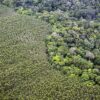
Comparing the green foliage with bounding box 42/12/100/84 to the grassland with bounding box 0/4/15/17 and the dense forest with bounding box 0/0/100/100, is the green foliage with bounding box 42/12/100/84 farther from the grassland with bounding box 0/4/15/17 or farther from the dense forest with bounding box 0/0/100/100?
the grassland with bounding box 0/4/15/17

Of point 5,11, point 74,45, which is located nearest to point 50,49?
point 74,45

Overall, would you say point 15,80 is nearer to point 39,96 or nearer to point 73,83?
point 39,96

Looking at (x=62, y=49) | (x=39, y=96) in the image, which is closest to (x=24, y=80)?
(x=39, y=96)

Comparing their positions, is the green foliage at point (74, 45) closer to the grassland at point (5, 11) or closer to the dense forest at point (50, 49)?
the dense forest at point (50, 49)

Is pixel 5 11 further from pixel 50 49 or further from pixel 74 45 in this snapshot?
pixel 74 45

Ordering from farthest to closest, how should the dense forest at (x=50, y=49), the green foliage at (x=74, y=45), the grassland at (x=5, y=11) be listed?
1. the grassland at (x=5, y=11)
2. the green foliage at (x=74, y=45)
3. the dense forest at (x=50, y=49)

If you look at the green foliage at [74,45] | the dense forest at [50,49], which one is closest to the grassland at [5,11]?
the dense forest at [50,49]

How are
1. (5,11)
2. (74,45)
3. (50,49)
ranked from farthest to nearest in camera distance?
(5,11), (74,45), (50,49)

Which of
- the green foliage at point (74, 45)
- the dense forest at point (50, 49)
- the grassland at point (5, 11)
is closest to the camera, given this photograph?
the dense forest at point (50, 49)

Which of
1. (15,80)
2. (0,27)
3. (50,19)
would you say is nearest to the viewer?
(15,80)
